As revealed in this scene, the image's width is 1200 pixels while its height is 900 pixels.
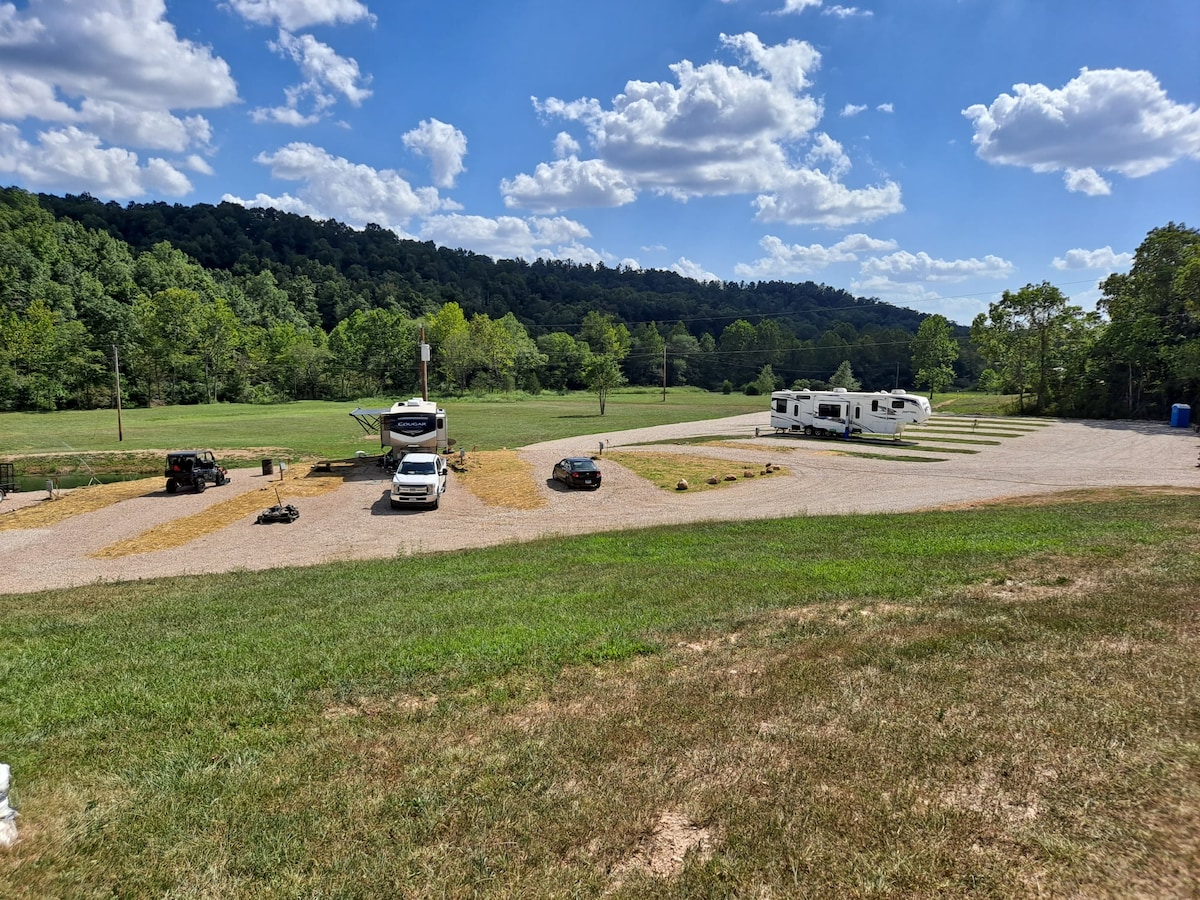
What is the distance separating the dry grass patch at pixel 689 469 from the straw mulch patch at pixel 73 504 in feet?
74.3

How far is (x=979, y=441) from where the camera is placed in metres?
44.2

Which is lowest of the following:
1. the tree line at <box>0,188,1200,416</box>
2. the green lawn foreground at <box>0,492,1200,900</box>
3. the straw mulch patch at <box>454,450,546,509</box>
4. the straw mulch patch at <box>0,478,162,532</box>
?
the straw mulch patch at <box>0,478,162,532</box>

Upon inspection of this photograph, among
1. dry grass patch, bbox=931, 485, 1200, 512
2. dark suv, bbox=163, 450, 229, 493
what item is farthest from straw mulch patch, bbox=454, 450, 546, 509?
dry grass patch, bbox=931, 485, 1200, 512

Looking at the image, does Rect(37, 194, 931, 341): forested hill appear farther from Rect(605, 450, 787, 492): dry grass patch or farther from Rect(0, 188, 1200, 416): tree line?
Rect(605, 450, 787, 492): dry grass patch

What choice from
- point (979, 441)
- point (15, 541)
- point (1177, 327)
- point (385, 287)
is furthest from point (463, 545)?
point (385, 287)

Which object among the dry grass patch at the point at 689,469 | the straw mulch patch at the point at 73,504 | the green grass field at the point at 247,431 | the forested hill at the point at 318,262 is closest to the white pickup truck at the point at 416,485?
the dry grass patch at the point at 689,469

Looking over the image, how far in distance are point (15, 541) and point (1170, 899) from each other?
27.6 m

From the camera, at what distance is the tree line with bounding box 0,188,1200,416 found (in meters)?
67.4

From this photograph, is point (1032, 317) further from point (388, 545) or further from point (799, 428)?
point (388, 545)

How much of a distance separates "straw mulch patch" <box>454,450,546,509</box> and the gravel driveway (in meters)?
0.68

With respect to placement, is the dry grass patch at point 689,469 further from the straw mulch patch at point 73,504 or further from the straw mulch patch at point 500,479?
the straw mulch patch at point 73,504

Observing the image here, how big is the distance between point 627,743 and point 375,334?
113066 millimetres

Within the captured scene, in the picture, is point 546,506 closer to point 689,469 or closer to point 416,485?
point 416,485

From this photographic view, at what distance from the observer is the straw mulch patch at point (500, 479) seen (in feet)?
85.1
